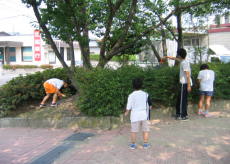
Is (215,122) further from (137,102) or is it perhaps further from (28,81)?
(28,81)

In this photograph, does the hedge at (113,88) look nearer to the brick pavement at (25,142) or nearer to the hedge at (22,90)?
the hedge at (22,90)

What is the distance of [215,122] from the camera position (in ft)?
19.3

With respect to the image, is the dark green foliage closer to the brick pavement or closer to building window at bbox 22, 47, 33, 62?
the brick pavement

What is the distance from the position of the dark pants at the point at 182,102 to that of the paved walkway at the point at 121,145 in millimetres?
250

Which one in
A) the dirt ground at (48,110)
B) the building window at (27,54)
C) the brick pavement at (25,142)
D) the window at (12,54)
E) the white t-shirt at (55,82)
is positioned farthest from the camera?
the window at (12,54)

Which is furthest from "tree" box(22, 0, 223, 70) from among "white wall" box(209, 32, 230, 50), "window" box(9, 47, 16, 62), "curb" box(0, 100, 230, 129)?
"window" box(9, 47, 16, 62)

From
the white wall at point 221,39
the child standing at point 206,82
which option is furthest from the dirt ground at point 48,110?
the white wall at point 221,39

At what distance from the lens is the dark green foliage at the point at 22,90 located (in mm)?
6926

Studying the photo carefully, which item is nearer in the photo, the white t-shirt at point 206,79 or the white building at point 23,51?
the white t-shirt at point 206,79

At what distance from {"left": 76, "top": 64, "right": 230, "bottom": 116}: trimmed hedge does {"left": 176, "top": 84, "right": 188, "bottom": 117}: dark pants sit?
0.41 metres

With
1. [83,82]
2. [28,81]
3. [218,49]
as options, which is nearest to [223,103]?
[83,82]

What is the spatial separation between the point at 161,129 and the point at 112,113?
1215mm

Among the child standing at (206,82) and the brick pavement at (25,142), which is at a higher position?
the child standing at (206,82)

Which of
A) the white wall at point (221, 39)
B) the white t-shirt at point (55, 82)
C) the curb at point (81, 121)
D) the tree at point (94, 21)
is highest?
the white wall at point (221, 39)
